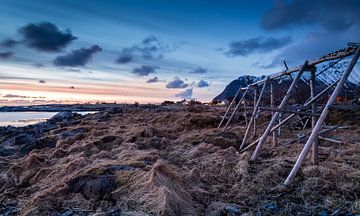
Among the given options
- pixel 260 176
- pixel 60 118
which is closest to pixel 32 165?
pixel 260 176

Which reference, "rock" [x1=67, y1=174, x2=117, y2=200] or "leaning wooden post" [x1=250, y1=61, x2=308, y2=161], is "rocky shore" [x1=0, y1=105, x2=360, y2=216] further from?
"leaning wooden post" [x1=250, y1=61, x2=308, y2=161]

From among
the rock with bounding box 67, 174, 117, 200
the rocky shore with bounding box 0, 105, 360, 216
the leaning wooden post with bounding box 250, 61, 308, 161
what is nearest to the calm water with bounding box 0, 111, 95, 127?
the rocky shore with bounding box 0, 105, 360, 216

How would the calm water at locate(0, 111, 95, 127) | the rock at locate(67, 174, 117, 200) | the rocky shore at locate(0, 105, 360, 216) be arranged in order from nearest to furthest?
the rocky shore at locate(0, 105, 360, 216) < the rock at locate(67, 174, 117, 200) < the calm water at locate(0, 111, 95, 127)

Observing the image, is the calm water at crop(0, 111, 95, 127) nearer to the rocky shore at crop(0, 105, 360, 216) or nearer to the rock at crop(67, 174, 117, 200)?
the rocky shore at crop(0, 105, 360, 216)

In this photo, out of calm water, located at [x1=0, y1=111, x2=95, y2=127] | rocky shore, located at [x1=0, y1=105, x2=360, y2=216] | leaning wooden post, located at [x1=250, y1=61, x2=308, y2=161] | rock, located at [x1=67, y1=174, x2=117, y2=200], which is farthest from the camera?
calm water, located at [x1=0, y1=111, x2=95, y2=127]

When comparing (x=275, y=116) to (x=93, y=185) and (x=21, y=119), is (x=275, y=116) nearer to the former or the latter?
(x=93, y=185)

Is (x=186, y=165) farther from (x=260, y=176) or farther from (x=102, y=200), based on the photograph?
(x=102, y=200)

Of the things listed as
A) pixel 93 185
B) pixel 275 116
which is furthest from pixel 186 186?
pixel 275 116

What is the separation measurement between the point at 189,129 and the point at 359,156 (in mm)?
9759

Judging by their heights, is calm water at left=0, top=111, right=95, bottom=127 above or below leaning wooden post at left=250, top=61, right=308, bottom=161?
below

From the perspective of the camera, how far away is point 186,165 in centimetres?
869

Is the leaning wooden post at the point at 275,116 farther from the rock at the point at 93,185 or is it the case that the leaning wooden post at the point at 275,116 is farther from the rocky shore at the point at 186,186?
the rock at the point at 93,185

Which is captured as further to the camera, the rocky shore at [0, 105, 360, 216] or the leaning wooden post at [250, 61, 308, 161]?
the leaning wooden post at [250, 61, 308, 161]

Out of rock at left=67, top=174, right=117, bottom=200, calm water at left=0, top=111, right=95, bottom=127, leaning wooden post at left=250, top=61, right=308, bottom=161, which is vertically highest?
leaning wooden post at left=250, top=61, right=308, bottom=161
